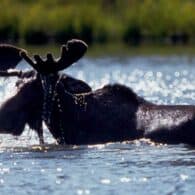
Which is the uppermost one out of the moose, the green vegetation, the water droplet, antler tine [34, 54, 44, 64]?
the green vegetation

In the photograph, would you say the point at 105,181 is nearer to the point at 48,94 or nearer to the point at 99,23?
→ the point at 48,94

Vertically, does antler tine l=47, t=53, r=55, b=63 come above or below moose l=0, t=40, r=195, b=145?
above

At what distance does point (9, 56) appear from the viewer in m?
16.1

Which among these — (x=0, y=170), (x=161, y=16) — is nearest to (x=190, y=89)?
(x=0, y=170)

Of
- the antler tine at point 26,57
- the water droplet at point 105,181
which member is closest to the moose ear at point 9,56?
the antler tine at point 26,57

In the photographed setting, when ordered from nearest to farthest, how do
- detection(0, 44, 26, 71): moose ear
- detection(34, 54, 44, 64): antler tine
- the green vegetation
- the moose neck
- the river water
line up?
the river water → detection(34, 54, 44, 64): antler tine → the moose neck → detection(0, 44, 26, 71): moose ear → the green vegetation

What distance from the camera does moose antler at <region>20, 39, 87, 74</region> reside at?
1561 centimetres

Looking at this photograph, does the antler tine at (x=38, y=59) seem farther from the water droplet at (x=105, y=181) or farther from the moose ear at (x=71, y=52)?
the water droplet at (x=105, y=181)

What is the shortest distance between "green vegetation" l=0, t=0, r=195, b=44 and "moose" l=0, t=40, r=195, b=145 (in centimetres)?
3849

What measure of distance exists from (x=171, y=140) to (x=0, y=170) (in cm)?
251

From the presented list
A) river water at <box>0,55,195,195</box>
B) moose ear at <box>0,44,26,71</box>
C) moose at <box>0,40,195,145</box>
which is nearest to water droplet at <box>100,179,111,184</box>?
river water at <box>0,55,195,195</box>

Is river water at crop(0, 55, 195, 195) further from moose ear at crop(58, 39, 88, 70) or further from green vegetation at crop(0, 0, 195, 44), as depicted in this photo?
green vegetation at crop(0, 0, 195, 44)

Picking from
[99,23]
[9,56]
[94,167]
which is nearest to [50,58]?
[9,56]

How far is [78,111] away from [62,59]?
69cm
